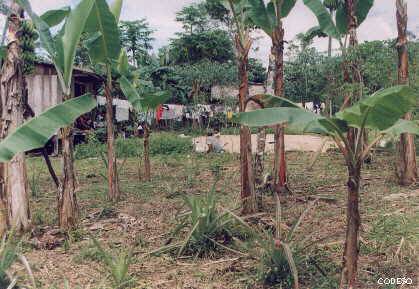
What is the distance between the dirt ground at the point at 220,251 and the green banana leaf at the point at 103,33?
73.6 inches

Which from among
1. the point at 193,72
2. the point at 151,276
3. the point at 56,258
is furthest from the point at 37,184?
the point at 193,72

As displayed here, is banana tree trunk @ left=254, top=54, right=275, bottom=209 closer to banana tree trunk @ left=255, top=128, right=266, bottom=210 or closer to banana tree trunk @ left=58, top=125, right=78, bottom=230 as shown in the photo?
banana tree trunk @ left=255, top=128, right=266, bottom=210

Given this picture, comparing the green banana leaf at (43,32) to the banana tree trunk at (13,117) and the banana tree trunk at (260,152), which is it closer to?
the banana tree trunk at (13,117)

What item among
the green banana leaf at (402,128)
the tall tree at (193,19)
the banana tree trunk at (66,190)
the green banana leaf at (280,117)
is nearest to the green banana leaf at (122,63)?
the banana tree trunk at (66,190)

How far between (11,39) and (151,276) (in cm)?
294

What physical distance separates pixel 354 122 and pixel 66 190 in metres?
3.18

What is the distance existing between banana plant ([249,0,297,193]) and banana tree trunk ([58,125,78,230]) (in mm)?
2561

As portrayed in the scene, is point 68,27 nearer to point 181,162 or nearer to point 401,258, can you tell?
point 401,258

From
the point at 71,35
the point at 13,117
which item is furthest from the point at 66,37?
the point at 13,117

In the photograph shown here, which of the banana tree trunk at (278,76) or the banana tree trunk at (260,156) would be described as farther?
the banana tree trunk at (260,156)

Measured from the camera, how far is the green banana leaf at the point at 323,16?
18.3 ft

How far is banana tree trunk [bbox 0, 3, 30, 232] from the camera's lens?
15.4 ft

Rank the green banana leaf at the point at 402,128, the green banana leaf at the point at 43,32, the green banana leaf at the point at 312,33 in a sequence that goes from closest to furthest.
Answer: the green banana leaf at the point at 402,128, the green banana leaf at the point at 43,32, the green banana leaf at the point at 312,33

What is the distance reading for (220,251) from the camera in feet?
14.0
